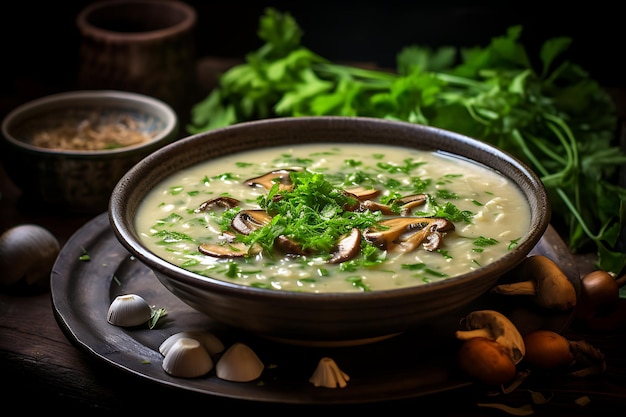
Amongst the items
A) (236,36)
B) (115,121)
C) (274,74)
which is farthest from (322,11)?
(115,121)

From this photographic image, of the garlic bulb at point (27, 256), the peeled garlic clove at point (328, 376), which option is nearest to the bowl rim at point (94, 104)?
the garlic bulb at point (27, 256)

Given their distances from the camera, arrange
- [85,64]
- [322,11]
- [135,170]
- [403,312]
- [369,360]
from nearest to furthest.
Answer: [403,312]
[369,360]
[135,170]
[85,64]
[322,11]

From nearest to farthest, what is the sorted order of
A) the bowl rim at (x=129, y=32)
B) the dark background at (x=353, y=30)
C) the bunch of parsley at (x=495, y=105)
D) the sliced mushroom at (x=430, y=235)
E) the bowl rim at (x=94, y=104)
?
the sliced mushroom at (x=430, y=235), the bunch of parsley at (x=495, y=105), the bowl rim at (x=94, y=104), the bowl rim at (x=129, y=32), the dark background at (x=353, y=30)

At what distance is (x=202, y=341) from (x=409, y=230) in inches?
25.6

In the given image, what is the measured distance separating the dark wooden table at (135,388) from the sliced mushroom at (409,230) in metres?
0.44

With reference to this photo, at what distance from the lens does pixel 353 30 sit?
5.30 meters

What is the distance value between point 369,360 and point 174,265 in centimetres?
55

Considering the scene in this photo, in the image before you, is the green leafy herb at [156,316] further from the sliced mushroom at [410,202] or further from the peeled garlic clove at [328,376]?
the sliced mushroom at [410,202]

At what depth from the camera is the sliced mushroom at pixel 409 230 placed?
2.42 metres

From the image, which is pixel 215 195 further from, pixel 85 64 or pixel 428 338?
pixel 85 64

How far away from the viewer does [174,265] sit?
2197 mm

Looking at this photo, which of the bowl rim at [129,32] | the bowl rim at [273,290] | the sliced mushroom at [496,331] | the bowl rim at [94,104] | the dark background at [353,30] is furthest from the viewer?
the dark background at [353,30]

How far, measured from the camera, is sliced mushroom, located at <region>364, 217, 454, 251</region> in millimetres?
2420

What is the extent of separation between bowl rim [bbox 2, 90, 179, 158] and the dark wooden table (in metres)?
0.79
